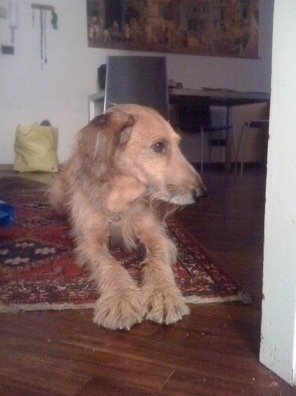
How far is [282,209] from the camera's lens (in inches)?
42.1

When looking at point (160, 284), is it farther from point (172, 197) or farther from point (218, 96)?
point (218, 96)

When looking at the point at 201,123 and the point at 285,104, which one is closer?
the point at 285,104

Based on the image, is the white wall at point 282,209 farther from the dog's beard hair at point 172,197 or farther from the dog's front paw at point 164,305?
the dog's beard hair at point 172,197

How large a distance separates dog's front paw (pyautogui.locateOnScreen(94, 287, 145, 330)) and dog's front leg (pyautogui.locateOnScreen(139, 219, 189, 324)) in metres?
0.04

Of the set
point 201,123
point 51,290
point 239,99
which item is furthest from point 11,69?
point 51,290

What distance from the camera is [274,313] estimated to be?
1.13 meters

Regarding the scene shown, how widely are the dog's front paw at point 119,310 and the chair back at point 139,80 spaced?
3.00m

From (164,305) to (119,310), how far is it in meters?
0.15

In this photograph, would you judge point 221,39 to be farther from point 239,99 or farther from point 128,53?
point 239,99

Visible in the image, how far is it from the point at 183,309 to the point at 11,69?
18.5ft

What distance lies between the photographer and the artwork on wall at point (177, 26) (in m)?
6.61

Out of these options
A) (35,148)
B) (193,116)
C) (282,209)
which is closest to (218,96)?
(193,116)

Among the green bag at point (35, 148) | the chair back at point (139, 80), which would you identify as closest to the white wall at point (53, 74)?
the green bag at point (35, 148)

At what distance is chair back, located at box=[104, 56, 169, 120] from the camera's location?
433 cm
